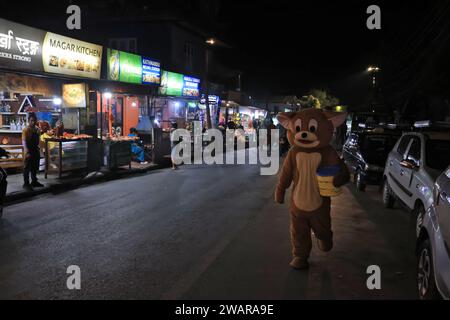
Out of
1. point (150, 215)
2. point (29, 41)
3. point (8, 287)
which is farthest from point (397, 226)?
point (29, 41)

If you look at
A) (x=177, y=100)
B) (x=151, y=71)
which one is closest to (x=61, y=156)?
(x=151, y=71)

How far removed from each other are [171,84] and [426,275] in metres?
18.7

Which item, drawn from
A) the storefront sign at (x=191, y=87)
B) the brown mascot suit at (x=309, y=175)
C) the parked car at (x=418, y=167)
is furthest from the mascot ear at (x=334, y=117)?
the storefront sign at (x=191, y=87)

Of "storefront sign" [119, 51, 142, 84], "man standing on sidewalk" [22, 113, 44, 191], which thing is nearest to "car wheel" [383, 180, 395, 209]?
"man standing on sidewalk" [22, 113, 44, 191]

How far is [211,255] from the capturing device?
5863mm

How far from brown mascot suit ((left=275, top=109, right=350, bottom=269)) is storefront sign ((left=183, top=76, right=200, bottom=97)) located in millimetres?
18435

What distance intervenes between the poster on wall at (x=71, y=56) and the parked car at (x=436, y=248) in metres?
11.0

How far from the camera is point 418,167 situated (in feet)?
22.4

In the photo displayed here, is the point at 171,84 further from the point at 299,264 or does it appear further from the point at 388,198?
the point at 299,264

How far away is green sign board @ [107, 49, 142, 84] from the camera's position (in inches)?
624

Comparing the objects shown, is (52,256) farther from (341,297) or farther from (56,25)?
(56,25)

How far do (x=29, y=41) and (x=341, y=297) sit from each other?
1055 centimetres

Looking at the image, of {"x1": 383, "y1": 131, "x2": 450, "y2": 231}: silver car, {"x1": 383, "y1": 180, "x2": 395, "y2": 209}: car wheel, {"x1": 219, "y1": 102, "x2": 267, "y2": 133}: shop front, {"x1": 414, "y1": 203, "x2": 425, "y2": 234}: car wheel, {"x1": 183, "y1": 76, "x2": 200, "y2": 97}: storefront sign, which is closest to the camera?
{"x1": 414, "y1": 203, "x2": 425, "y2": 234}: car wheel

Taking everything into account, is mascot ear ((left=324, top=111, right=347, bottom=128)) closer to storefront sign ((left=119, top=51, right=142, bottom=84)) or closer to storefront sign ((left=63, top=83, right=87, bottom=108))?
storefront sign ((left=63, top=83, right=87, bottom=108))
